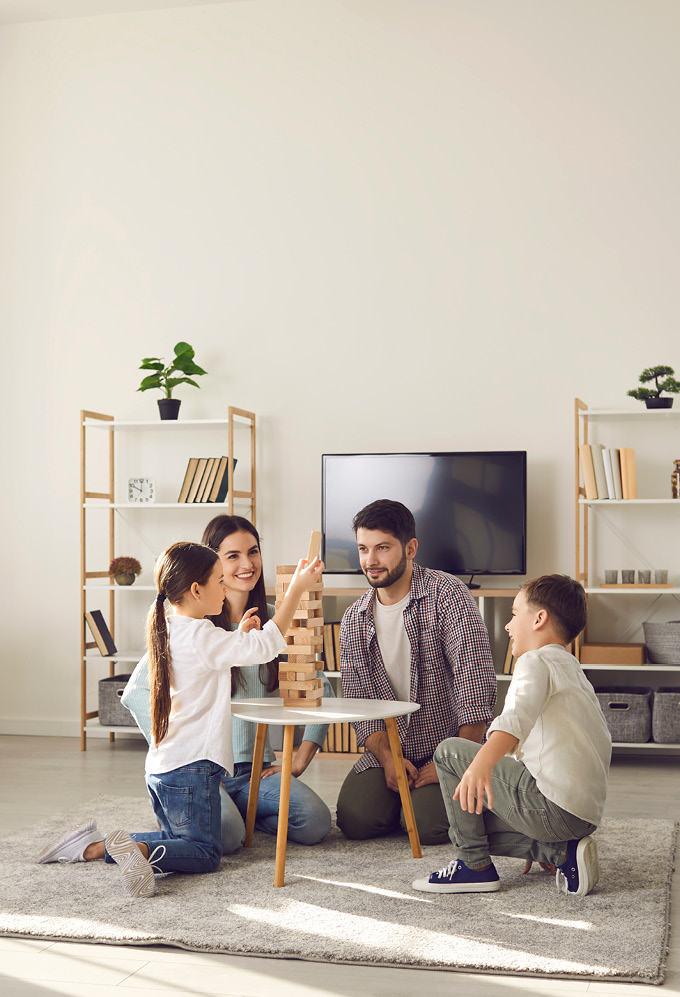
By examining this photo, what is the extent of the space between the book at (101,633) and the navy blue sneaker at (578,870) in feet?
9.37

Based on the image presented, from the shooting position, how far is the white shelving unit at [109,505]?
4.98 meters

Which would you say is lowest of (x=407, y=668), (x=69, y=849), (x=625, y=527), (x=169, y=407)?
(x=69, y=849)

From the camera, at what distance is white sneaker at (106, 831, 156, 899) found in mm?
2648

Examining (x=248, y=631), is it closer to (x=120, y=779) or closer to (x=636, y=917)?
(x=636, y=917)

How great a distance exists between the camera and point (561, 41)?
194 inches

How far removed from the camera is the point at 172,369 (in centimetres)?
503

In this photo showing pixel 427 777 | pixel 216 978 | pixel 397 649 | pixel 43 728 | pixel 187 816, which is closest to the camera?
pixel 216 978

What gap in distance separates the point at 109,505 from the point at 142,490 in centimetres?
18

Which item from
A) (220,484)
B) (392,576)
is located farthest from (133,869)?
(220,484)

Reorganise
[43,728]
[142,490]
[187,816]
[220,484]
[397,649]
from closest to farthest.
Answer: [187,816], [397,649], [220,484], [142,490], [43,728]

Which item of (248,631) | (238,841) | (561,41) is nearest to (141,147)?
(561,41)

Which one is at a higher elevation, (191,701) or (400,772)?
(191,701)

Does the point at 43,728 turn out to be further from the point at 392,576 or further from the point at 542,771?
the point at 542,771

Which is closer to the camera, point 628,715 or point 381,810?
point 381,810
